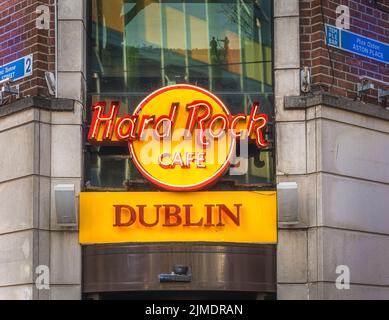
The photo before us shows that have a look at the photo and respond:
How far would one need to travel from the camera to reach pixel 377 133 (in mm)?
16469

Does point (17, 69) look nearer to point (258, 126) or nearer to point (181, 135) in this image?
point (181, 135)

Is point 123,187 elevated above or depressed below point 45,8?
below

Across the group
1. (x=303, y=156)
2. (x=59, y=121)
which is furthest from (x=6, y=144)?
(x=303, y=156)

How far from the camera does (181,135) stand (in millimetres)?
15969

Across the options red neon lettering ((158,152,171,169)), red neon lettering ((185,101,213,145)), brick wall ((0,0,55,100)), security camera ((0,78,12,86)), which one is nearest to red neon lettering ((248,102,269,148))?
red neon lettering ((185,101,213,145))

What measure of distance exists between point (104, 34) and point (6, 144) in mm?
2434

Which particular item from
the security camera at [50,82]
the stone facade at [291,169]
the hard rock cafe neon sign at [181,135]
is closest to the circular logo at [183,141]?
the hard rock cafe neon sign at [181,135]

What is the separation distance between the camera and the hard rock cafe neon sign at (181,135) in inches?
624

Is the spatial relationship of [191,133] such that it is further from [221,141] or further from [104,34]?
[104,34]

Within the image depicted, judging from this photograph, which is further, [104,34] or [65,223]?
[104,34]

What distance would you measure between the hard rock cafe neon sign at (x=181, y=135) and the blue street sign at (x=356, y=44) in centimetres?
176

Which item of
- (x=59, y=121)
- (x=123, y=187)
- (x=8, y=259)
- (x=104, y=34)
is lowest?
(x=8, y=259)

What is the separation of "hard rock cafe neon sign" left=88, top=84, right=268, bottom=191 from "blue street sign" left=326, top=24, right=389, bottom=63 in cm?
176

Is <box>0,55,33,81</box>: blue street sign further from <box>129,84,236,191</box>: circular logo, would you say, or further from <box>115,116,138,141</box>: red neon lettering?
<box>129,84,236,191</box>: circular logo
